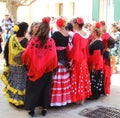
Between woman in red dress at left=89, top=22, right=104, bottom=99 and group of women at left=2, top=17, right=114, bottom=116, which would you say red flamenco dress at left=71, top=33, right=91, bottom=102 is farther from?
woman in red dress at left=89, top=22, right=104, bottom=99

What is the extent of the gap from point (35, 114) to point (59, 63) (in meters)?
0.89

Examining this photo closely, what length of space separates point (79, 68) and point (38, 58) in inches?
37.8

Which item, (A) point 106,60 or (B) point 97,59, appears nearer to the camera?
(B) point 97,59

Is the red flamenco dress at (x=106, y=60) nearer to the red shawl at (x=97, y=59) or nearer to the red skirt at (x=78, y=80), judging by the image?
the red shawl at (x=97, y=59)

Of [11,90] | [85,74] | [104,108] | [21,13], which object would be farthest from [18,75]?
[21,13]

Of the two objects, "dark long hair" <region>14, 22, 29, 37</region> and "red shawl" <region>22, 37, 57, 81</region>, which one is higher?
"dark long hair" <region>14, 22, 29, 37</region>

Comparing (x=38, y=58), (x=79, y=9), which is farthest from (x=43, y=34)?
(x=79, y=9)

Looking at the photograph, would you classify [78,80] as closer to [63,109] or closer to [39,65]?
[63,109]

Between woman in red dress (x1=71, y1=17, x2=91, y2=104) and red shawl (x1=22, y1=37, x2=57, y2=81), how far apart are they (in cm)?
56

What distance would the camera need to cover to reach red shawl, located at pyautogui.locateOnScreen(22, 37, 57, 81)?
184 inches

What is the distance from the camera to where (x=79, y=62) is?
17.6 ft

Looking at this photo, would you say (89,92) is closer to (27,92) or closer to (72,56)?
(72,56)

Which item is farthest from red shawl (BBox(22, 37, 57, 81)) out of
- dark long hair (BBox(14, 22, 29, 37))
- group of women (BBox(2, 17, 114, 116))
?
dark long hair (BBox(14, 22, 29, 37))

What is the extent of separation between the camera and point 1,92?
648cm
